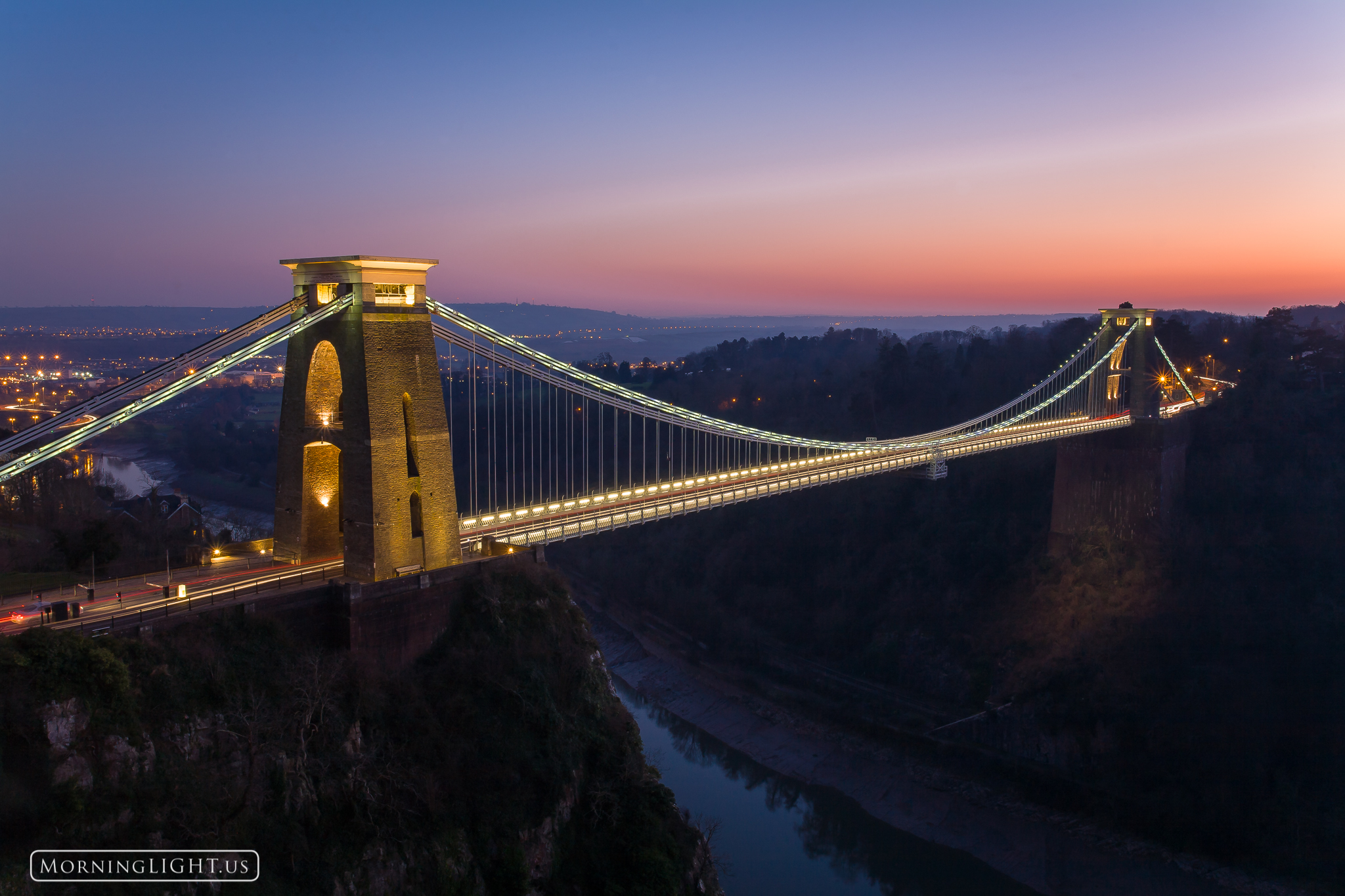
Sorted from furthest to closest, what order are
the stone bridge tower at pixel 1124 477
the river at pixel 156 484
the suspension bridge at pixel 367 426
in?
the river at pixel 156 484 < the stone bridge tower at pixel 1124 477 < the suspension bridge at pixel 367 426

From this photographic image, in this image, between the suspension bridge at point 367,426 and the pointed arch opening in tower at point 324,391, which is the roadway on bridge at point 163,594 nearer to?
the suspension bridge at point 367,426

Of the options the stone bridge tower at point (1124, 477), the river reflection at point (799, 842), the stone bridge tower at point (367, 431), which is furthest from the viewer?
the stone bridge tower at point (1124, 477)

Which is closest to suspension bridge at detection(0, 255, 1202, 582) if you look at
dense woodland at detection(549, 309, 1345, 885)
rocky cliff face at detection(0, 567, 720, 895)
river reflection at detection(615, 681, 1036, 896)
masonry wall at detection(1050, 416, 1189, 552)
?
rocky cliff face at detection(0, 567, 720, 895)

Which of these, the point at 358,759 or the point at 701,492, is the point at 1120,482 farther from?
Result: the point at 358,759

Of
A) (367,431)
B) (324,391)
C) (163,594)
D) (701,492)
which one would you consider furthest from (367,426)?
(701,492)

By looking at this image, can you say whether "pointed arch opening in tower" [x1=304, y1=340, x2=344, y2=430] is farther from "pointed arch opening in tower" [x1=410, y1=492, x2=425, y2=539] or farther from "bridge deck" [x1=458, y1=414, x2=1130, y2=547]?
"bridge deck" [x1=458, y1=414, x2=1130, y2=547]

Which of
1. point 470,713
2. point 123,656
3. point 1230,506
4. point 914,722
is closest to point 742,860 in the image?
point 914,722

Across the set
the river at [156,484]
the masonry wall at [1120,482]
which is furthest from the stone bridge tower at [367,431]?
the masonry wall at [1120,482]
